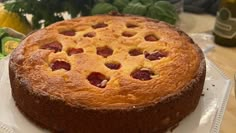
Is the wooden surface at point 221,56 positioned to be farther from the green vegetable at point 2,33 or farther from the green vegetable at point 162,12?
the green vegetable at point 2,33

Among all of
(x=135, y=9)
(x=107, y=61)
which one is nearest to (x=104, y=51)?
(x=107, y=61)

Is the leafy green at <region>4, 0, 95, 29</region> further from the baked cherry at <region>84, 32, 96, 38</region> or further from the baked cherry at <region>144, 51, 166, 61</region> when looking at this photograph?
the baked cherry at <region>144, 51, 166, 61</region>

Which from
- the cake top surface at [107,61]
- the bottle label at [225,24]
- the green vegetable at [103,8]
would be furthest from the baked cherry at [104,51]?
the bottle label at [225,24]

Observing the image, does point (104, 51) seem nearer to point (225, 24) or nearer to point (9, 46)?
point (9, 46)

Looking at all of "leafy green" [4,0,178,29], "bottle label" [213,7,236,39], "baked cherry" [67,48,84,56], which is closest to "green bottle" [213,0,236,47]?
"bottle label" [213,7,236,39]

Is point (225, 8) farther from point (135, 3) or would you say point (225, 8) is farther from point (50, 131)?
point (50, 131)

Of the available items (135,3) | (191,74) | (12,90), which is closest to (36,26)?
(135,3)
